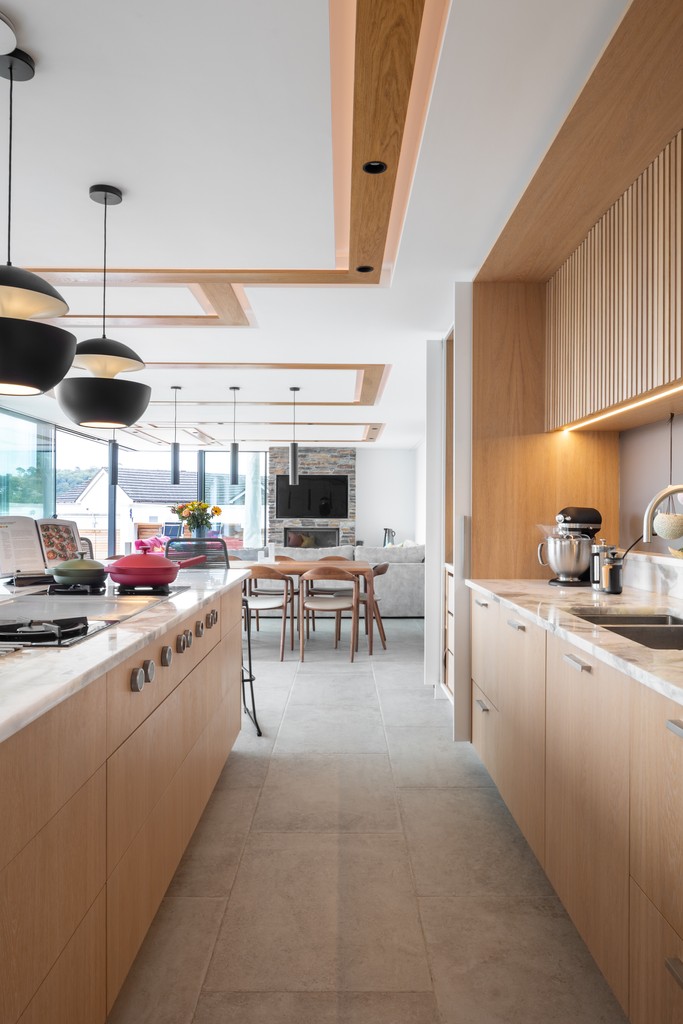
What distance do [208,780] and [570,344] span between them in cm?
226

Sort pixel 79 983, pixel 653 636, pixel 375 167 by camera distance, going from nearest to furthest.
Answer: pixel 79 983 → pixel 653 636 → pixel 375 167

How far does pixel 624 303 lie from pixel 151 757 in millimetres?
2030

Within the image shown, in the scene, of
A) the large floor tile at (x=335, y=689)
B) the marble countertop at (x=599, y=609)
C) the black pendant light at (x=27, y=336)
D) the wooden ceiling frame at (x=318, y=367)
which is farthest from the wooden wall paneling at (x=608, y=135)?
the wooden ceiling frame at (x=318, y=367)

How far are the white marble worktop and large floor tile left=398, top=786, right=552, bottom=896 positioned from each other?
1147 mm

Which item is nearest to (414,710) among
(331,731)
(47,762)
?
(331,731)

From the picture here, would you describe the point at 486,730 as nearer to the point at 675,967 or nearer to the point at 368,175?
the point at 675,967

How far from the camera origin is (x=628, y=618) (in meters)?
2.22

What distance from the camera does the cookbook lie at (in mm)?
2740

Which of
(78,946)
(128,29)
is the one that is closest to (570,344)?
(128,29)

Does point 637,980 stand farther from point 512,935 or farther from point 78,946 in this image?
point 78,946

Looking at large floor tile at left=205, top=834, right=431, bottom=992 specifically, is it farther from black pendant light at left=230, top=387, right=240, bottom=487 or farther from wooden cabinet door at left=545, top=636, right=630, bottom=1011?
black pendant light at left=230, top=387, right=240, bottom=487

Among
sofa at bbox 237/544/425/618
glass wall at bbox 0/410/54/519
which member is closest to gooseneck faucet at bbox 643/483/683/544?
sofa at bbox 237/544/425/618

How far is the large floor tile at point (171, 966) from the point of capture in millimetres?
1530

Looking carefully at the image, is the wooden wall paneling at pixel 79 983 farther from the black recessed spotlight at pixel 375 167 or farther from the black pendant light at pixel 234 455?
the black pendant light at pixel 234 455
